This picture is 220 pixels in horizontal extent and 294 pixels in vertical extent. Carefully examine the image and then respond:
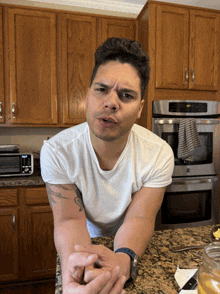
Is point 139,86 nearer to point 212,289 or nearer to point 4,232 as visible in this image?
point 212,289

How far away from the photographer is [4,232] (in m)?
1.90

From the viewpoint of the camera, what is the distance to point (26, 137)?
2.63 meters

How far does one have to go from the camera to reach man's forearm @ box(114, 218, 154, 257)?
67 centimetres

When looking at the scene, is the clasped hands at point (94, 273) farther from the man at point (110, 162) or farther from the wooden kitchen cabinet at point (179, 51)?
the wooden kitchen cabinet at point (179, 51)

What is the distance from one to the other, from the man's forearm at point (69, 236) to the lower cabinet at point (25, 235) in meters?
1.28

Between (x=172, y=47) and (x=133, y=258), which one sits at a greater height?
(x=172, y=47)

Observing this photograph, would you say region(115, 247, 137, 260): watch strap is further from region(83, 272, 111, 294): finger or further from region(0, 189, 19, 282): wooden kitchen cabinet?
region(0, 189, 19, 282): wooden kitchen cabinet

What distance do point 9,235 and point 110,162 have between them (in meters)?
1.46

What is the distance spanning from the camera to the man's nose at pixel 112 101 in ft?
2.70

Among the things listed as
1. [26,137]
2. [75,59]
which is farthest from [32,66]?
[26,137]

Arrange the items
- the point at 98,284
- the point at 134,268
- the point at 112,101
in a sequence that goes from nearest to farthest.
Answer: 1. the point at 98,284
2. the point at 134,268
3. the point at 112,101

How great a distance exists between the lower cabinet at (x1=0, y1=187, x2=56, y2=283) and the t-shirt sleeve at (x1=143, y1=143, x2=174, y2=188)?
1.29 metres

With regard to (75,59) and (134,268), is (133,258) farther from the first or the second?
(75,59)

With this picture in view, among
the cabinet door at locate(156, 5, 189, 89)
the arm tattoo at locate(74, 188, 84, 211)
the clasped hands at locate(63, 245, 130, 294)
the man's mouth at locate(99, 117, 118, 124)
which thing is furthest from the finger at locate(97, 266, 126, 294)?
the cabinet door at locate(156, 5, 189, 89)
